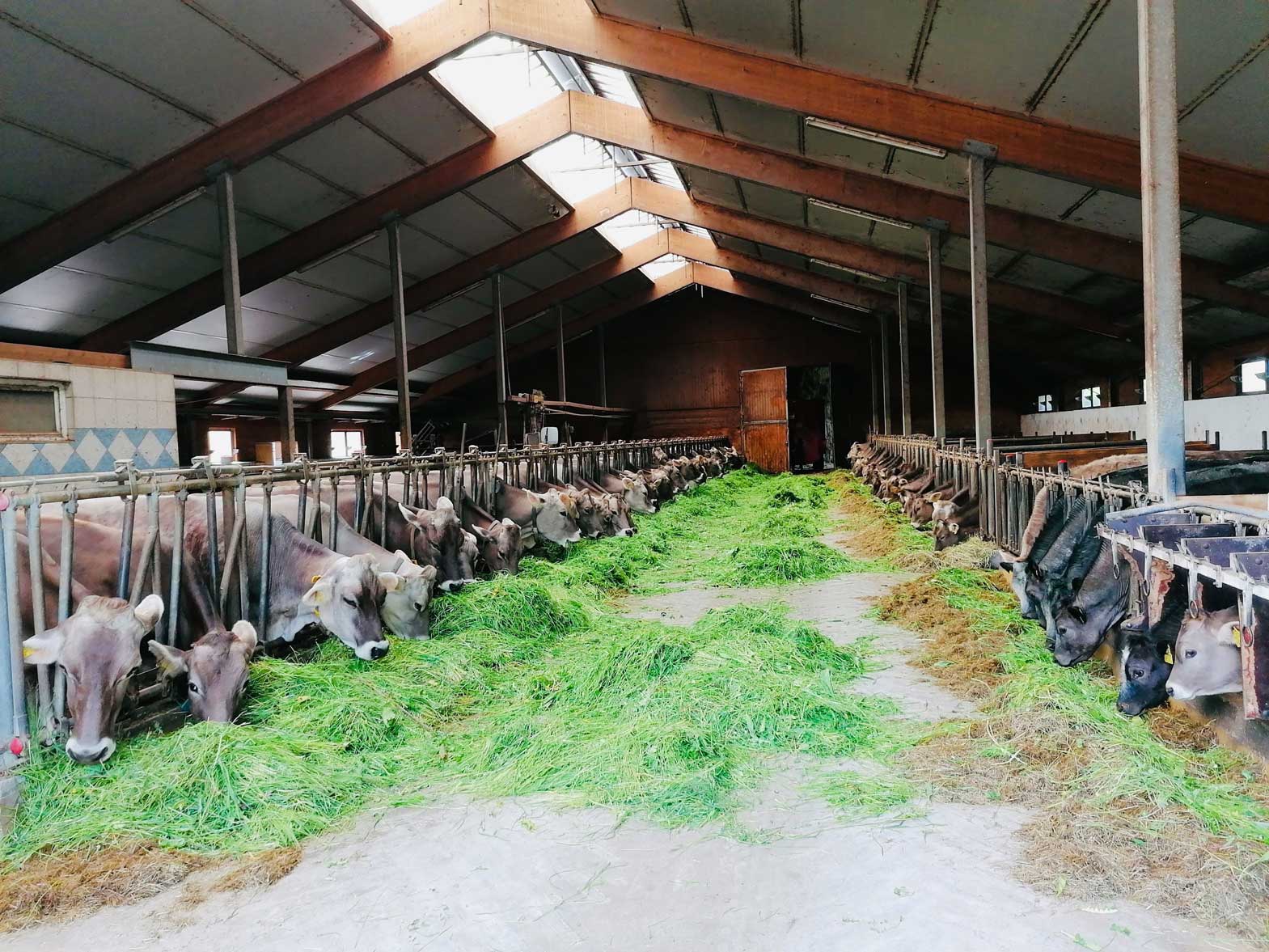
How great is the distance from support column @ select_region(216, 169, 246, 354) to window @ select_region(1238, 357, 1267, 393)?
17704 millimetres

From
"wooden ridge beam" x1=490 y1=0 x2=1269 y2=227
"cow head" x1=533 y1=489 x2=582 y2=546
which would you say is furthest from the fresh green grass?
"wooden ridge beam" x1=490 y1=0 x2=1269 y2=227

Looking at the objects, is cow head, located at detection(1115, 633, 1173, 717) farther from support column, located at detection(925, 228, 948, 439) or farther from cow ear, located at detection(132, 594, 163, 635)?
support column, located at detection(925, 228, 948, 439)

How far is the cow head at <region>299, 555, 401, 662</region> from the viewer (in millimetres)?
5316

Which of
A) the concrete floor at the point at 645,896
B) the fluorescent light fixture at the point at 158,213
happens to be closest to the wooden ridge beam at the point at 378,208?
the fluorescent light fixture at the point at 158,213

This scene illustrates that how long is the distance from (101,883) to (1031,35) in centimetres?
894

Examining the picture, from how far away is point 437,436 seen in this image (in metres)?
31.8

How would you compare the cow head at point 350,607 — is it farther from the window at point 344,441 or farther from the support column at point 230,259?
the window at point 344,441

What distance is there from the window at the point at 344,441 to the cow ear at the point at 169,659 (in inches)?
995

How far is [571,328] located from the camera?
28.8 m

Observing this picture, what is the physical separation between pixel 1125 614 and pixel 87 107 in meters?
10.4

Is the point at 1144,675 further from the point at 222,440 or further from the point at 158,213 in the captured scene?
the point at 222,440

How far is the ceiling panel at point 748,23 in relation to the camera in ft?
27.7

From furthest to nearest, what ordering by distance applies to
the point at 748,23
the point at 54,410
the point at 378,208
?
the point at 378,208
the point at 748,23
the point at 54,410

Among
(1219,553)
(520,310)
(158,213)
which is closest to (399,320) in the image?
(158,213)
